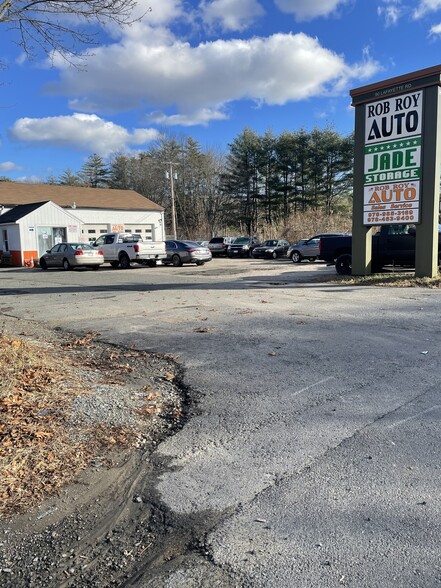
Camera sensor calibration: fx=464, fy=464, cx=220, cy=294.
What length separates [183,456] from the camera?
3760mm

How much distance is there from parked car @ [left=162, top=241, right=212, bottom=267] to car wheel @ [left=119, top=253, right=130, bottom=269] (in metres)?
2.44

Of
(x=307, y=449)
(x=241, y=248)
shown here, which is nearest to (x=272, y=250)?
(x=241, y=248)

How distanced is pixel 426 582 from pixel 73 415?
3201 mm

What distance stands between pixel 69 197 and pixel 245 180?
2602cm

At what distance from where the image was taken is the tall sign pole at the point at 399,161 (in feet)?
47.3

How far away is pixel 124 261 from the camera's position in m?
27.0

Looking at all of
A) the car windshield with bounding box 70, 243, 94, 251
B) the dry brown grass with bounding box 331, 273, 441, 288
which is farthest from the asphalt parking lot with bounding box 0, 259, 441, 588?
the car windshield with bounding box 70, 243, 94, 251

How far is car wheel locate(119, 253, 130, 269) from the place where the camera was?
26.8 metres

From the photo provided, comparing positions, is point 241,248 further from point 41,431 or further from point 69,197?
point 41,431

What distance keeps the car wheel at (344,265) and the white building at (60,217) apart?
70.8 ft

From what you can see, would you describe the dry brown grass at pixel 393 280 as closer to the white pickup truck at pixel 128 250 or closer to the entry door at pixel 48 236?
the white pickup truck at pixel 128 250

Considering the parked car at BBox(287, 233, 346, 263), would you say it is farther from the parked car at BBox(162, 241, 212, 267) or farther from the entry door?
the entry door

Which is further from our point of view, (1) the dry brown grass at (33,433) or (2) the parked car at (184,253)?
(2) the parked car at (184,253)

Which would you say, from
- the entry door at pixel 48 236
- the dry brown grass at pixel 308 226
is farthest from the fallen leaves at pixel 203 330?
the dry brown grass at pixel 308 226
